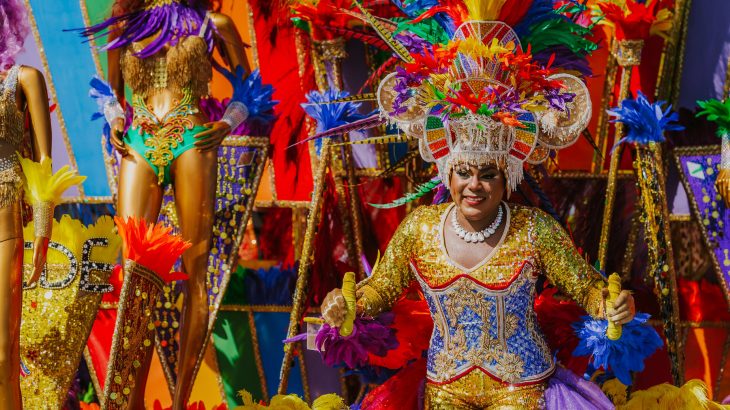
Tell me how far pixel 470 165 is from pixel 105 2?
9.07ft

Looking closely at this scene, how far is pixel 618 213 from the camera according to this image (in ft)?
16.5

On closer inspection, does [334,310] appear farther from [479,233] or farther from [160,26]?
[160,26]

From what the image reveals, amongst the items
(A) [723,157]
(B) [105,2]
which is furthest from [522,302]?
(B) [105,2]

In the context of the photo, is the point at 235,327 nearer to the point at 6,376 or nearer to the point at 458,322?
the point at 6,376

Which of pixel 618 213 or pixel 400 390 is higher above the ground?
pixel 618 213

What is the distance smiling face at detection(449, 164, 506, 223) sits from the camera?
3557mm

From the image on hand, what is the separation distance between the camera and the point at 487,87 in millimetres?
3582

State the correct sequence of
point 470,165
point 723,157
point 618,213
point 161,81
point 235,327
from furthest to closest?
point 235,327
point 618,213
point 161,81
point 723,157
point 470,165

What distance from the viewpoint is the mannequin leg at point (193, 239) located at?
4715 millimetres

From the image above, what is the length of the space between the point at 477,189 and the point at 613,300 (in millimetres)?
547

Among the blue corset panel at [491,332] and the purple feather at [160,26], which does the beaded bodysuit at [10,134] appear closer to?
the purple feather at [160,26]

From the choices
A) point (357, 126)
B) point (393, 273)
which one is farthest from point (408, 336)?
point (357, 126)

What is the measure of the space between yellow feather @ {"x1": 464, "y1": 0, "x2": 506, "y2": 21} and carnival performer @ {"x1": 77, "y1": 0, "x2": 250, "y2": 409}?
1.37m

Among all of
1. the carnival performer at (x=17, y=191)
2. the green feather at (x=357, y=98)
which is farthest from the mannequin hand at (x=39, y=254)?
the green feather at (x=357, y=98)
